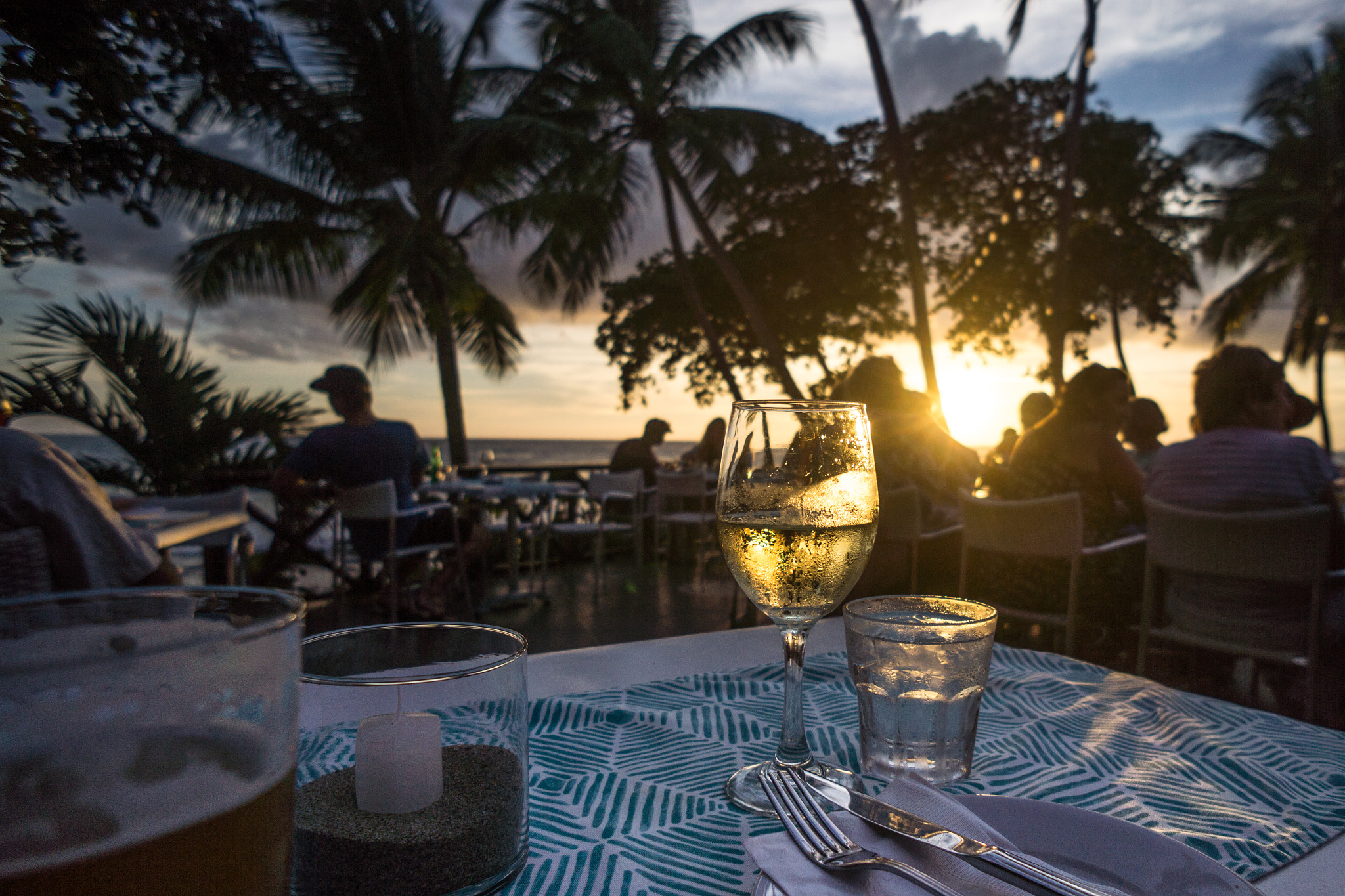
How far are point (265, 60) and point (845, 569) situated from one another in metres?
10.0

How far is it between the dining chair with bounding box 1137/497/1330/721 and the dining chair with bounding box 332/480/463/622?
4.24 m

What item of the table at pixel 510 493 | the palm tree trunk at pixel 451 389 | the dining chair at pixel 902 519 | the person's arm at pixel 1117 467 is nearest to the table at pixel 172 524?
the dining chair at pixel 902 519

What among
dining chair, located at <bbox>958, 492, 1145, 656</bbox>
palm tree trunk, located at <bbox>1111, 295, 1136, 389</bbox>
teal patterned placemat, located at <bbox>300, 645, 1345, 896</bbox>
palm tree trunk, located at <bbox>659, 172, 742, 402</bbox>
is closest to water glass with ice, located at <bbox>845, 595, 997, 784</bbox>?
teal patterned placemat, located at <bbox>300, 645, 1345, 896</bbox>

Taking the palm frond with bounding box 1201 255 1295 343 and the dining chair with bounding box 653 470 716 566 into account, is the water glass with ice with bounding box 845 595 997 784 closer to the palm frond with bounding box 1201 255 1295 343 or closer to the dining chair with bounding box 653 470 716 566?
the dining chair with bounding box 653 470 716 566

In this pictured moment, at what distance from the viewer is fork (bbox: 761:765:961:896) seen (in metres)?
0.37

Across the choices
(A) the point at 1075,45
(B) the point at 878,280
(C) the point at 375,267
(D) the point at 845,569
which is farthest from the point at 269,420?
(B) the point at 878,280

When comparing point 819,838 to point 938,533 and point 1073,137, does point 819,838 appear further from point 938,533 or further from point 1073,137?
point 1073,137

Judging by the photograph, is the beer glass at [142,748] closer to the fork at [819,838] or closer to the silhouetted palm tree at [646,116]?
the fork at [819,838]

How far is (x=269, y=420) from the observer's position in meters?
6.40

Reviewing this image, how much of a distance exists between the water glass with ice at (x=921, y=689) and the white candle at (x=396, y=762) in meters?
0.36

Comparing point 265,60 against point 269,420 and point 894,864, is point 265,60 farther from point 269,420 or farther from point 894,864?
point 894,864

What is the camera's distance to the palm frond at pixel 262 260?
899 cm

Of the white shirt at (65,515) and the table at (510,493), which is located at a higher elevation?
the white shirt at (65,515)

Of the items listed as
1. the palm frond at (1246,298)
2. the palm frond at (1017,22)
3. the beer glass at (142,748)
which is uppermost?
the palm frond at (1246,298)
